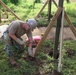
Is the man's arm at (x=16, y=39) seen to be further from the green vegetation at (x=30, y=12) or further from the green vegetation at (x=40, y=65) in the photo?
the green vegetation at (x=30, y=12)

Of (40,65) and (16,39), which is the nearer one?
(16,39)

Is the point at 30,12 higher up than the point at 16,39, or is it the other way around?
the point at 16,39

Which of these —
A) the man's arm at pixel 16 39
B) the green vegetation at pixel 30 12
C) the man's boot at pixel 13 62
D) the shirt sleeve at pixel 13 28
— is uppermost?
the shirt sleeve at pixel 13 28

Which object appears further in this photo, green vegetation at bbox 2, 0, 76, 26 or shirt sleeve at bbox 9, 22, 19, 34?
green vegetation at bbox 2, 0, 76, 26

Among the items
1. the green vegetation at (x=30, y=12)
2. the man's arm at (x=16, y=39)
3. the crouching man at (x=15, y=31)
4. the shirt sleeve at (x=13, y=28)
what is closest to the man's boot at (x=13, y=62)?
the crouching man at (x=15, y=31)

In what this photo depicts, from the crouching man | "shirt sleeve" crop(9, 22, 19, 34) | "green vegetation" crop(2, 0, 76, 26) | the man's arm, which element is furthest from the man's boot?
"green vegetation" crop(2, 0, 76, 26)

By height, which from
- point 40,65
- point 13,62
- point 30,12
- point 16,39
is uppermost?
point 16,39

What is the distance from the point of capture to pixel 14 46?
646 centimetres

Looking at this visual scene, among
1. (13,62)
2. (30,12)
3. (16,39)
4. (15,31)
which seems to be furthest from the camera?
(30,12)

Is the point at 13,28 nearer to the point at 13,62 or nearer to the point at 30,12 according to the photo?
the point at 13,62

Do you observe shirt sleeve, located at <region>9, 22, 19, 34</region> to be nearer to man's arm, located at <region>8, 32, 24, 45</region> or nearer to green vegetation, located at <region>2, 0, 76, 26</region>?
man's arm, located at <region>8, 32, 24, 45</region>

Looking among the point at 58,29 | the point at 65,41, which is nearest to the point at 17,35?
the point at 58,29

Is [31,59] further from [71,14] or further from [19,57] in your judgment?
[71,14]

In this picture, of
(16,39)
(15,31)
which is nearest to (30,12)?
(15,31)
